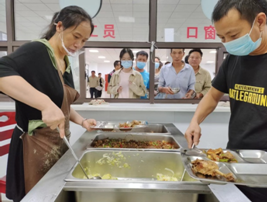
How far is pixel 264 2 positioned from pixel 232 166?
2.90ft

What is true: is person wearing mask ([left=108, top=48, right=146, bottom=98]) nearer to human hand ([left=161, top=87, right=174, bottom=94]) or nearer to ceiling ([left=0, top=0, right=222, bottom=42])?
human hand ([left=161, top=87, right=174, bottom=94])

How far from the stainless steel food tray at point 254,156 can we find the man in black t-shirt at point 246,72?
12 centimetres

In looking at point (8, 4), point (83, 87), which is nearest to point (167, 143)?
point (83, 87)

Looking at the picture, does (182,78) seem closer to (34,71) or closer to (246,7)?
(246,7)

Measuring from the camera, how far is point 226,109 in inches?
85.4

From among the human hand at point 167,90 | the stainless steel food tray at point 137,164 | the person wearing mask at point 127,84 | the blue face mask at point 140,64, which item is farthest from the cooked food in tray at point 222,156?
the blue face mask at point 140,64

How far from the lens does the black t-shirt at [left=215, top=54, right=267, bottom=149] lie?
102cm

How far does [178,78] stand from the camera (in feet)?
8.56

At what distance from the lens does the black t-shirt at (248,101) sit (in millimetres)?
1020

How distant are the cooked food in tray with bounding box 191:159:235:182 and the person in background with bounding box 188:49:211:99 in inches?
76.5

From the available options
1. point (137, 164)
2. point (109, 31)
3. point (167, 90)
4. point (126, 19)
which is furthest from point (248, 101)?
point (126, 19)

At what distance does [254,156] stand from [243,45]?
0.60 metres

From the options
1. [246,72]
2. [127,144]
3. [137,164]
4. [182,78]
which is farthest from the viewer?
[182,78]

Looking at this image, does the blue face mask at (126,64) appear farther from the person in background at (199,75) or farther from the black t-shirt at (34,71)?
the black t-shirt at (34,71)
